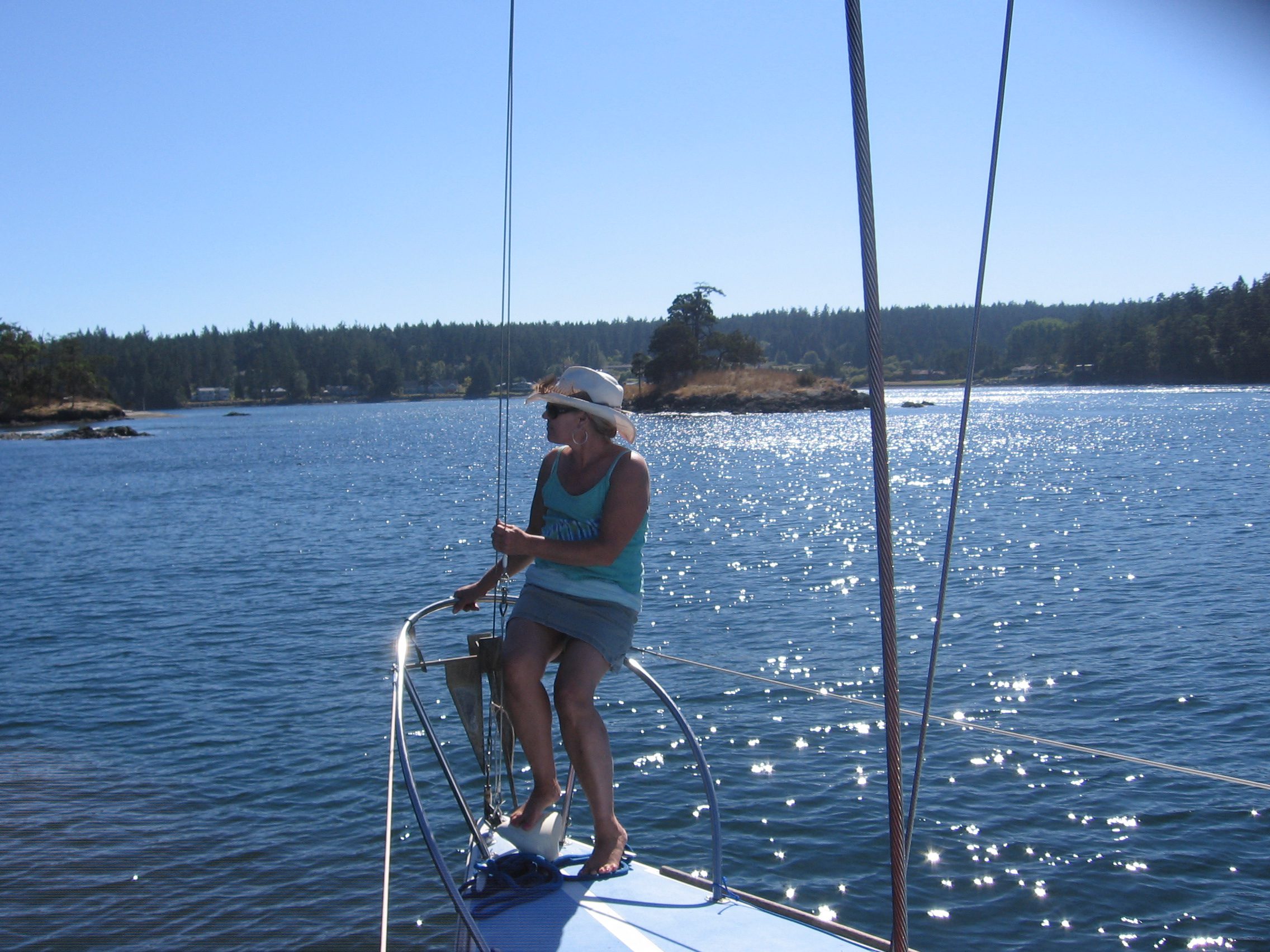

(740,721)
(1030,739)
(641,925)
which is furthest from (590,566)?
(740,721)

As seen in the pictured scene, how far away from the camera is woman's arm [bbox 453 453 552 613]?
4117 millimetres

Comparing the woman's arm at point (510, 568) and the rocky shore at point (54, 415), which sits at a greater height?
the woman's arm at point (510, 568)

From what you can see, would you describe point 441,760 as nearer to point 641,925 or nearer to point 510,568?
point 510,568

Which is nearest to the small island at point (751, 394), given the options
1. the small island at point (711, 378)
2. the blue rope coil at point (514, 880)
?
the small island at point (711, 378)

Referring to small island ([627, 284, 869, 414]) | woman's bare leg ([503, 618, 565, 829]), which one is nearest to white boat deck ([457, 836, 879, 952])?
woman's bare leg ([503, 618, 565, 829])

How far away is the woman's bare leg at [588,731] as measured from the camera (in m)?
3.63

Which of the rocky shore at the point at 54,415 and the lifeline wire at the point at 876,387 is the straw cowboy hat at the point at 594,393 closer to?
the lifeline wire at the point at 876,387

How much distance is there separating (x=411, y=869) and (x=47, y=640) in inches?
409

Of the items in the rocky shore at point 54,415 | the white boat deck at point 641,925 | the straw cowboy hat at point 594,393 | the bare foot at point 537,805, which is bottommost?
the rocky shore at point 54,415

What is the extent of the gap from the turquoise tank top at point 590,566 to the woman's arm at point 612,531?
38mm

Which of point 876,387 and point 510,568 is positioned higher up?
point 876,387

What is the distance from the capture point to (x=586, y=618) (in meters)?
3.82

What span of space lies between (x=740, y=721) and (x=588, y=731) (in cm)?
700

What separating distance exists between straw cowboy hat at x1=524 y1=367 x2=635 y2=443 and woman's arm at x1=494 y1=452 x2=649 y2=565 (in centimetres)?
16
